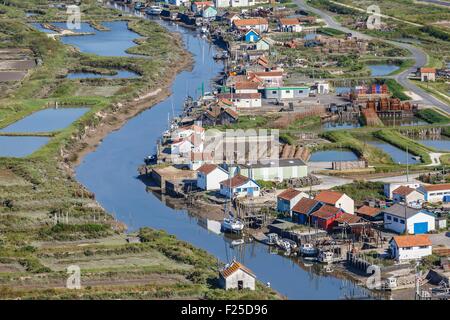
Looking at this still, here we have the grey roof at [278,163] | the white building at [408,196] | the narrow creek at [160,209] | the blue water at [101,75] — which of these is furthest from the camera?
the blue water at [101,75]

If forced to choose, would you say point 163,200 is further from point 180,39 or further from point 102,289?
point 180,39

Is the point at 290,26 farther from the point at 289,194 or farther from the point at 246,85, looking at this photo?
the point at 289,194

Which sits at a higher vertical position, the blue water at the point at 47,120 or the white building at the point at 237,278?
the white building at the point at 237,278

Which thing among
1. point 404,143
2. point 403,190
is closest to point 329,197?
point 403,190

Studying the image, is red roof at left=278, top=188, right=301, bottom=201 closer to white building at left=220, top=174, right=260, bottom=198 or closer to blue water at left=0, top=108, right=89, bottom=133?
white building at left=220, top=174, right=260, bottom=198

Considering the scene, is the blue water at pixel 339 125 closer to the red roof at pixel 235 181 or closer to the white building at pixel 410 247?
the red roof at pixel 235 181

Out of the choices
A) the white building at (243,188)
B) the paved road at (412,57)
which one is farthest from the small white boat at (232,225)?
the paved road at (412,57)
